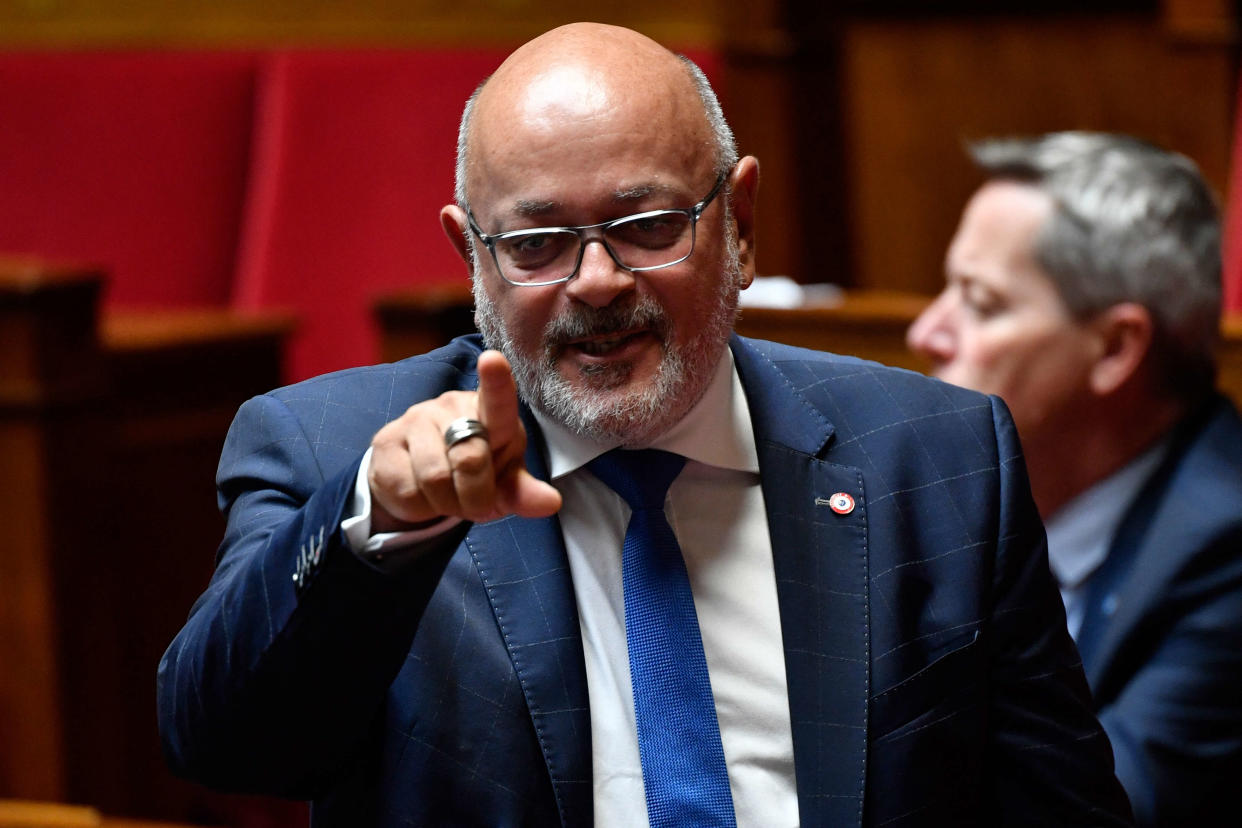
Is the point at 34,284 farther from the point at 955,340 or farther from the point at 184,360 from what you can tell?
the point at 955,340

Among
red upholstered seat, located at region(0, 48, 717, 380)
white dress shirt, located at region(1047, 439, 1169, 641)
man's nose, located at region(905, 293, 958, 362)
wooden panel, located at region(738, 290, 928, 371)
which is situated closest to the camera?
white dress shirt, located at region(1047, 439, 1169, 641)

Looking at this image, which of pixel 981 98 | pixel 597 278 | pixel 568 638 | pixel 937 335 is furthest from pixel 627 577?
pixel 981 98

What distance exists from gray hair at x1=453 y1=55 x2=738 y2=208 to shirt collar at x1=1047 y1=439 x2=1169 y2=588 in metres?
0.57

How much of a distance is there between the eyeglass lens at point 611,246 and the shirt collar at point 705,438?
88mm

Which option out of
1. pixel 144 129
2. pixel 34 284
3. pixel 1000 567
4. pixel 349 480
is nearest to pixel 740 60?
pixel 144 129

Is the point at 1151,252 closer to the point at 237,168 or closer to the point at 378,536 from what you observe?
the point at 378,536

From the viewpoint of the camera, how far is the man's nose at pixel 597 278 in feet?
2.50

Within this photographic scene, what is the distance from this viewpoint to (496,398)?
64cm

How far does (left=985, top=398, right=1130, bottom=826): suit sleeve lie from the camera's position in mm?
833

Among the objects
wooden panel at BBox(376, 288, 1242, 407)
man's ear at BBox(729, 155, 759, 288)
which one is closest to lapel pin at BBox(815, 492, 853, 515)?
man's ear at BBox(729, 155, 759, 288)

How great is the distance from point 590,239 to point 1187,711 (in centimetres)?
62

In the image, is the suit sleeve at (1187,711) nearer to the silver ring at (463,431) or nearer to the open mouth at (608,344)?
the open mouth at (608,344)

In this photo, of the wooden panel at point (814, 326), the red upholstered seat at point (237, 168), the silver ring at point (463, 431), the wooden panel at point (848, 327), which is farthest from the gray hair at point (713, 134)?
the red upholstered seat at point (237, 168)

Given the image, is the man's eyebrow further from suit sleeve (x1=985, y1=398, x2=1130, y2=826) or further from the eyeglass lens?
suit sleeve (x1=985, y1=398, x2=1130, y2=826)
